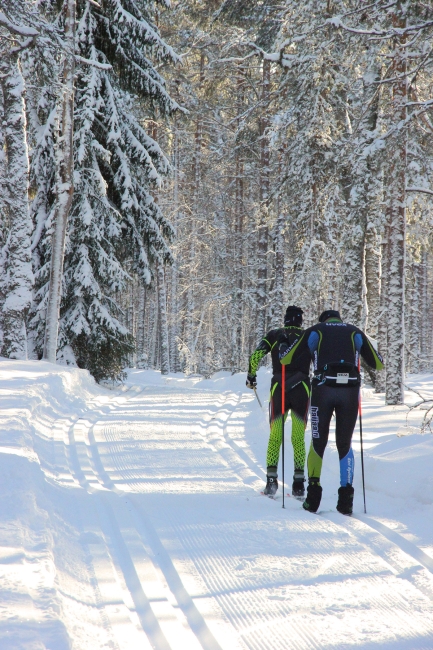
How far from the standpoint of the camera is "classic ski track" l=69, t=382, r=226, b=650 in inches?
119

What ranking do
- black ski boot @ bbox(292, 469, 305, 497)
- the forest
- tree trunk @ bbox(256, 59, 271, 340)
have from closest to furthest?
black ski boot @ bbox(292, 469, 305, 497) → the forest → tree trunk @ bbox(256, 59, 271, 340)

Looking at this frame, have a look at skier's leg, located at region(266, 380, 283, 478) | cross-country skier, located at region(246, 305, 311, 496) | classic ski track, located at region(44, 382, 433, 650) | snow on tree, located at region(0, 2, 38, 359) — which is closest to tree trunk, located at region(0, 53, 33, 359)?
snow on tree, located at region(0, 2, 38, 359)

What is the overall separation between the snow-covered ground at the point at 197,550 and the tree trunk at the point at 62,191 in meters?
5.64

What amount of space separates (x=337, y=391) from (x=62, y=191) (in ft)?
34.8

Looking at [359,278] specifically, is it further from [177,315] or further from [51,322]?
[177,315]

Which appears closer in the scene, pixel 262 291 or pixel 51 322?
pixel 51 322

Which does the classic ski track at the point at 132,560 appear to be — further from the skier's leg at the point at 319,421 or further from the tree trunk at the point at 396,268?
the tree trunk at the point at 396,268

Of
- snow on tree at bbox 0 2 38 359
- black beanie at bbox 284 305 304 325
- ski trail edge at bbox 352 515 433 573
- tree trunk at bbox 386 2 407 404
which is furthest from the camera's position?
snow on tree at bbox 0 2 38 359

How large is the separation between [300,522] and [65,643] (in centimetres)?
292

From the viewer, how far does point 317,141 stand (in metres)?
15.2

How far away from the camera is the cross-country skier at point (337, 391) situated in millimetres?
5520

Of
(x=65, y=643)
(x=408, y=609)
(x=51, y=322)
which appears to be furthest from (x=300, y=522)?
(x=51, y=322)

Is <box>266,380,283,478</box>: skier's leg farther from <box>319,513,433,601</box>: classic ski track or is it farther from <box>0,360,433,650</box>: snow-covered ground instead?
<box>319,513,433,601</box>: classic ski track

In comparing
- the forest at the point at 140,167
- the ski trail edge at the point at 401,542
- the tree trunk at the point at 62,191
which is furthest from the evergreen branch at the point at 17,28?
the ski trail edge at the point at 401,542
